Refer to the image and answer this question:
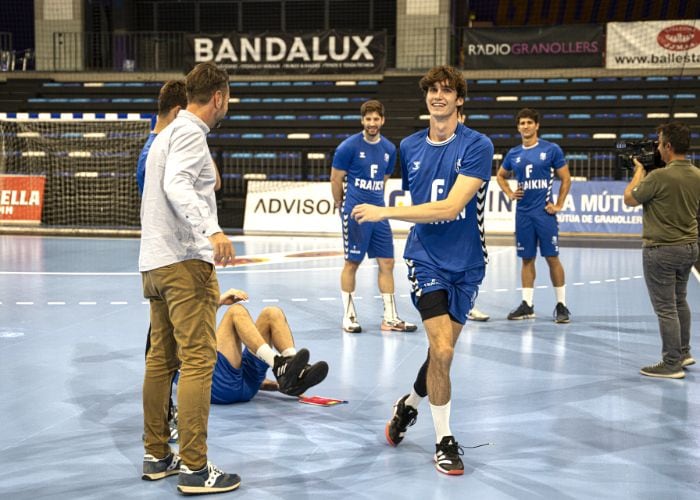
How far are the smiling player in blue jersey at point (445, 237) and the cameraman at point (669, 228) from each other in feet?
7.47

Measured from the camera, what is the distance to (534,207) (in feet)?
29.9

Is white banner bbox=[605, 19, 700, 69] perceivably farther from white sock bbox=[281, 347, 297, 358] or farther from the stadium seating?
white sock bbox=[281, 347, 297, 358]

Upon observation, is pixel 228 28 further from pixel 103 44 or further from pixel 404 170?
pixel 404 170

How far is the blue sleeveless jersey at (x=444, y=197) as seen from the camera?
4625mm

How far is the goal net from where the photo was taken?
19.9 metres

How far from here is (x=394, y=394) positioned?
598 centimetres

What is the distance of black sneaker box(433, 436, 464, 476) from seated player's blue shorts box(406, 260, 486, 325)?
658 mm

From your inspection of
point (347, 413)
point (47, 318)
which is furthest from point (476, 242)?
point (47, 318)

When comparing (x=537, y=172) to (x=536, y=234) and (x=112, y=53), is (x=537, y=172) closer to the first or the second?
(x=536, y=234)

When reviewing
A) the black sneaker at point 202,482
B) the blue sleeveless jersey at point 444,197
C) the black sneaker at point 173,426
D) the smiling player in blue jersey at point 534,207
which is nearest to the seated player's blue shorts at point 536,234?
the smiling player in blue jersey at point 534,207

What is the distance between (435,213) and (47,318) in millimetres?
5589

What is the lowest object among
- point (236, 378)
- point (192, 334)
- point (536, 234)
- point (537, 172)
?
point (236, 378)

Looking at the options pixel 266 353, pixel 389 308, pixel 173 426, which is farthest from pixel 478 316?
pixel 173 426

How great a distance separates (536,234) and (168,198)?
19.3ft
